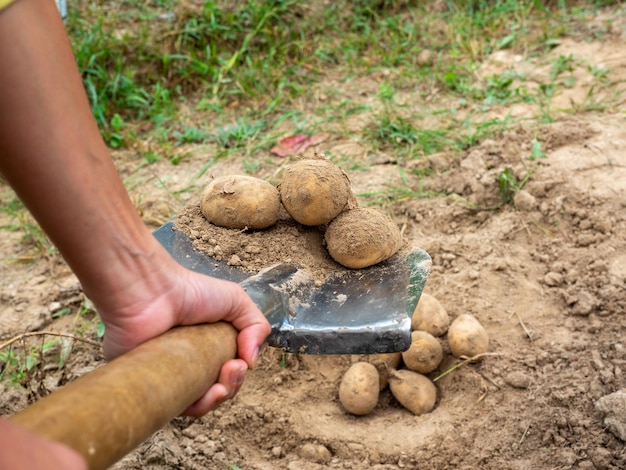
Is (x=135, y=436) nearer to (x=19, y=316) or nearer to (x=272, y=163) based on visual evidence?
(x=19, y=316)

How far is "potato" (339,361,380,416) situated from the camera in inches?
87.8

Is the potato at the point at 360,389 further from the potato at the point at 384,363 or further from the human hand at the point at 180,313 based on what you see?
the human hand at the point at 180,313

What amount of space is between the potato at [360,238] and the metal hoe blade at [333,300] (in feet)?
0.17

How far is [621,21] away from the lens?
411cm

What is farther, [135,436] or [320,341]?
[320,341]

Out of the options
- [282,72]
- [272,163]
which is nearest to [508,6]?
[282,72]

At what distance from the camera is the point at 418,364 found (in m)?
2.34

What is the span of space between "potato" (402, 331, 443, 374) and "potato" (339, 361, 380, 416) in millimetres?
152

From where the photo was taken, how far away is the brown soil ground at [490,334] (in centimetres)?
207

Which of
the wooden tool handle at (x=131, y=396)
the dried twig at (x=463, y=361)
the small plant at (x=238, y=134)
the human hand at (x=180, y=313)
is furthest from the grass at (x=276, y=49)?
the wooden tool handle at (x=131, y=396)

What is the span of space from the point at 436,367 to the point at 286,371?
0.55m

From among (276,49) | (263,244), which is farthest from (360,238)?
(276,49)

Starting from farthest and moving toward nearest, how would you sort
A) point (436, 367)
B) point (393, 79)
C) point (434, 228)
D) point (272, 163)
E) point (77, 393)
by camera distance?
→ point (393, 79), point (272, 163), point (434, 228), point (436, 367), point (77, 393)

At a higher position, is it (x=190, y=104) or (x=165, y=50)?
(x=165, y=50)
